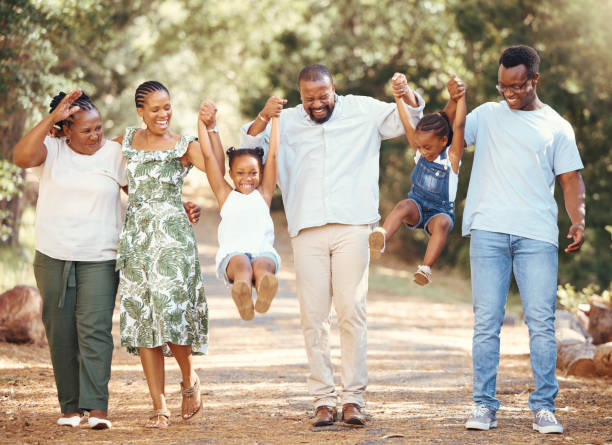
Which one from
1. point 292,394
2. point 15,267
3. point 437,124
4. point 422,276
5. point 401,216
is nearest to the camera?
point 437,124

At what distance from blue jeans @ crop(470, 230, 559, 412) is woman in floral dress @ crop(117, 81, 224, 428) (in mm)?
1754

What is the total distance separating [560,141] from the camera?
5367 mm

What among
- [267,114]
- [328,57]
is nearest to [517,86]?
[267,114]

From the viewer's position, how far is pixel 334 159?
217 inches

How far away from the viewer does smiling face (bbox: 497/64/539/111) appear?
5266 mm

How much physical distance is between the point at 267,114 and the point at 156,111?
2.30ft

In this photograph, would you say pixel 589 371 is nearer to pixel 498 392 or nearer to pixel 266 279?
pixel 498 392

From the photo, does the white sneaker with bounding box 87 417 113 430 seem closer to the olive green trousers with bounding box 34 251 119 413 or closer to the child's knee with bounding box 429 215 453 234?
the olive green trousers with bounding box 34 251 119 413

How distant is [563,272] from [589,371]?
632 centimetres

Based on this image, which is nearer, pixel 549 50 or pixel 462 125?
pixel 462 125

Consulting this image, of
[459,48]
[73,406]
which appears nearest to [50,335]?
[73,406]

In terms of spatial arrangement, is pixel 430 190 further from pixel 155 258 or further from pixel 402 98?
pixel 155 258


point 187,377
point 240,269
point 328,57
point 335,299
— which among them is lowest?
point 187,377

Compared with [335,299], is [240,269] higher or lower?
higher
